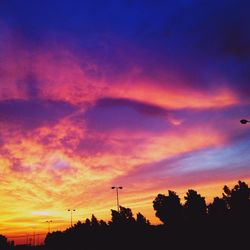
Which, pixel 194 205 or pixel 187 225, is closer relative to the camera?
pixel 187 225

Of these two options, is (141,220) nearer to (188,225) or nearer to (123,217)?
(123,217)

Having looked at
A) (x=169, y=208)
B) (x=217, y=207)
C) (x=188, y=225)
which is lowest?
(x=188, y=225)

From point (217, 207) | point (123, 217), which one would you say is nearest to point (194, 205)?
point (217, 207)

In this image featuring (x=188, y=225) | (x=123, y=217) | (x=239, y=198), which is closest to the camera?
(x=188, y=225)

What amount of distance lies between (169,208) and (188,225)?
793 centimetres

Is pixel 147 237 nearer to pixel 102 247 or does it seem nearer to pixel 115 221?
pixel 115 221

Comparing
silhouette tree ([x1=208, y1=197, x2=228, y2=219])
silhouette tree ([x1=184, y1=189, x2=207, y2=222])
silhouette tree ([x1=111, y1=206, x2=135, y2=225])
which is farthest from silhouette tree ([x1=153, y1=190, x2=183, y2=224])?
silhouette tree ([x1=111, y1=206, x2=135, y2=225])

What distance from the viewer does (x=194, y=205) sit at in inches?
2079

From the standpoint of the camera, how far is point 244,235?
36812mm

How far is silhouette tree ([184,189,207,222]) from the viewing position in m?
52.4

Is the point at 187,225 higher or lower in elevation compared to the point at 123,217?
lower

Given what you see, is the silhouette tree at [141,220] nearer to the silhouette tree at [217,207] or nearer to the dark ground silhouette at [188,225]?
the dark ground silhouette at [188,225]

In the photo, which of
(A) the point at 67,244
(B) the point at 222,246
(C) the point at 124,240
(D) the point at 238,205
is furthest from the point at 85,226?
(B) the point at 222,246

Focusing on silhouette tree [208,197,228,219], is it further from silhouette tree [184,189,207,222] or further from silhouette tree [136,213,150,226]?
silhouette tree [136,213,150,226]
